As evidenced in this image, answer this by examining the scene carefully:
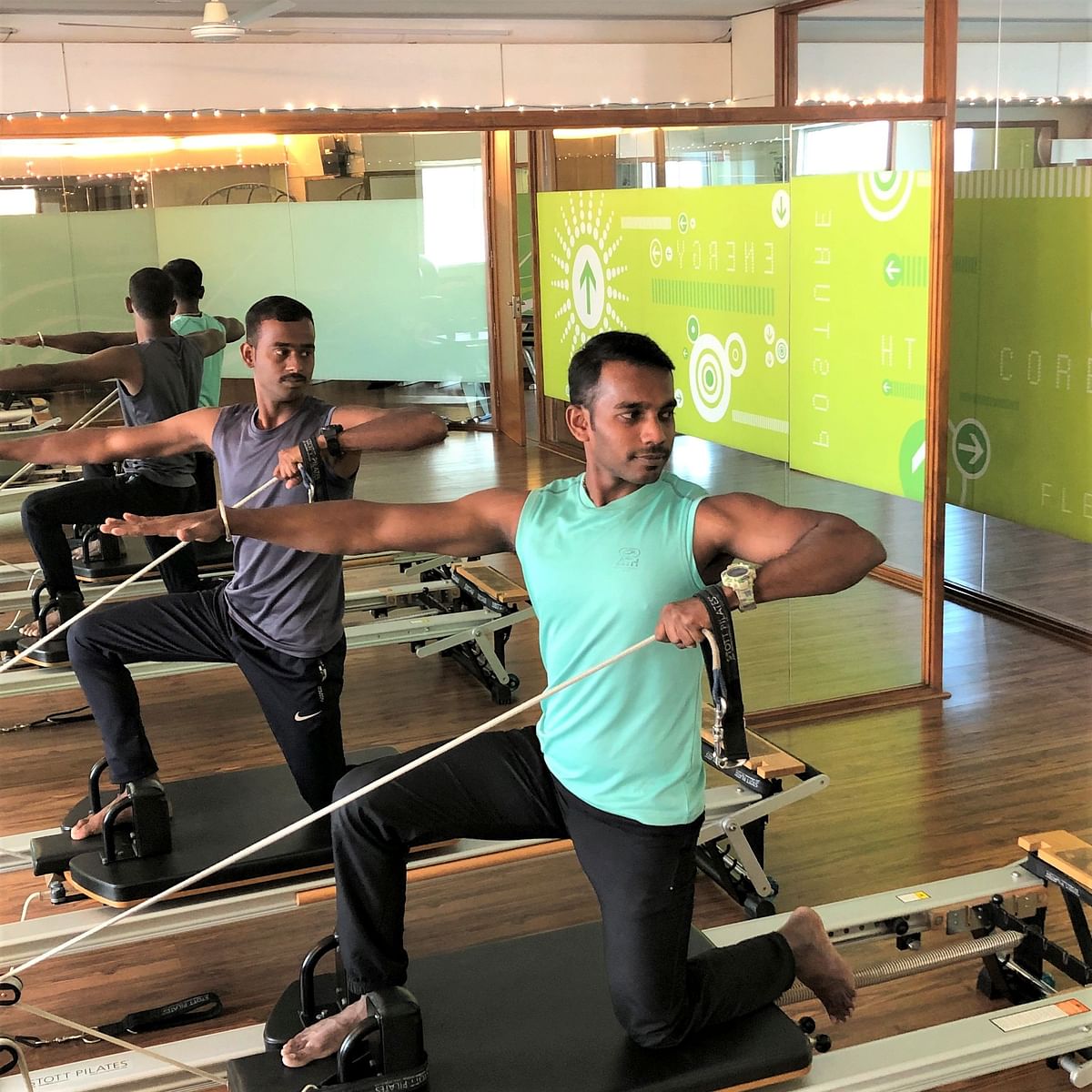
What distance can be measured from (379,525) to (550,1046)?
935 millimetres

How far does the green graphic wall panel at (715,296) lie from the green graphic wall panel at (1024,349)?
1.37 m

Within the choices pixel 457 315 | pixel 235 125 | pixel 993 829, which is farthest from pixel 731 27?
pixel 993 829

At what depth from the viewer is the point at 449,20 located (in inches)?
348

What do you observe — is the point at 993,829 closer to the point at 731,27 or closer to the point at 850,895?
the point at 850,895

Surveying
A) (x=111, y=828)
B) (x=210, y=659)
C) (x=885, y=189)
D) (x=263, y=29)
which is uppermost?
(x=263, y=29)

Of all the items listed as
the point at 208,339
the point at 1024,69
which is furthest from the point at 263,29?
the point at 1024,69

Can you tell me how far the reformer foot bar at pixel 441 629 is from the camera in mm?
4445

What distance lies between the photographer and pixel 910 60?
634 cm

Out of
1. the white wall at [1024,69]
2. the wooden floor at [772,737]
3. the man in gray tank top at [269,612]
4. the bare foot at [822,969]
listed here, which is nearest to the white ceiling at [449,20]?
the white wall at [1024,69]

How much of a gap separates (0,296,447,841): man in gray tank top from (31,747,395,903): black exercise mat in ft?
0.29

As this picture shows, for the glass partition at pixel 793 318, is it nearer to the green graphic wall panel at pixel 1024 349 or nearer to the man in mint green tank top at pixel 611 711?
the green graphic wall panel at pixel 1024 349

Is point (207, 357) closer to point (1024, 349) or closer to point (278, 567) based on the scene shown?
point (278, 567)

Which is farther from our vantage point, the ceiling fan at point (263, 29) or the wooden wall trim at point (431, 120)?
the ceiling fan at point (263, 29)

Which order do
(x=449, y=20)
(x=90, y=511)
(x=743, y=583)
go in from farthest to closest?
(x=449, y=20)
(x=90, y=511)
(x=743, y=583)
